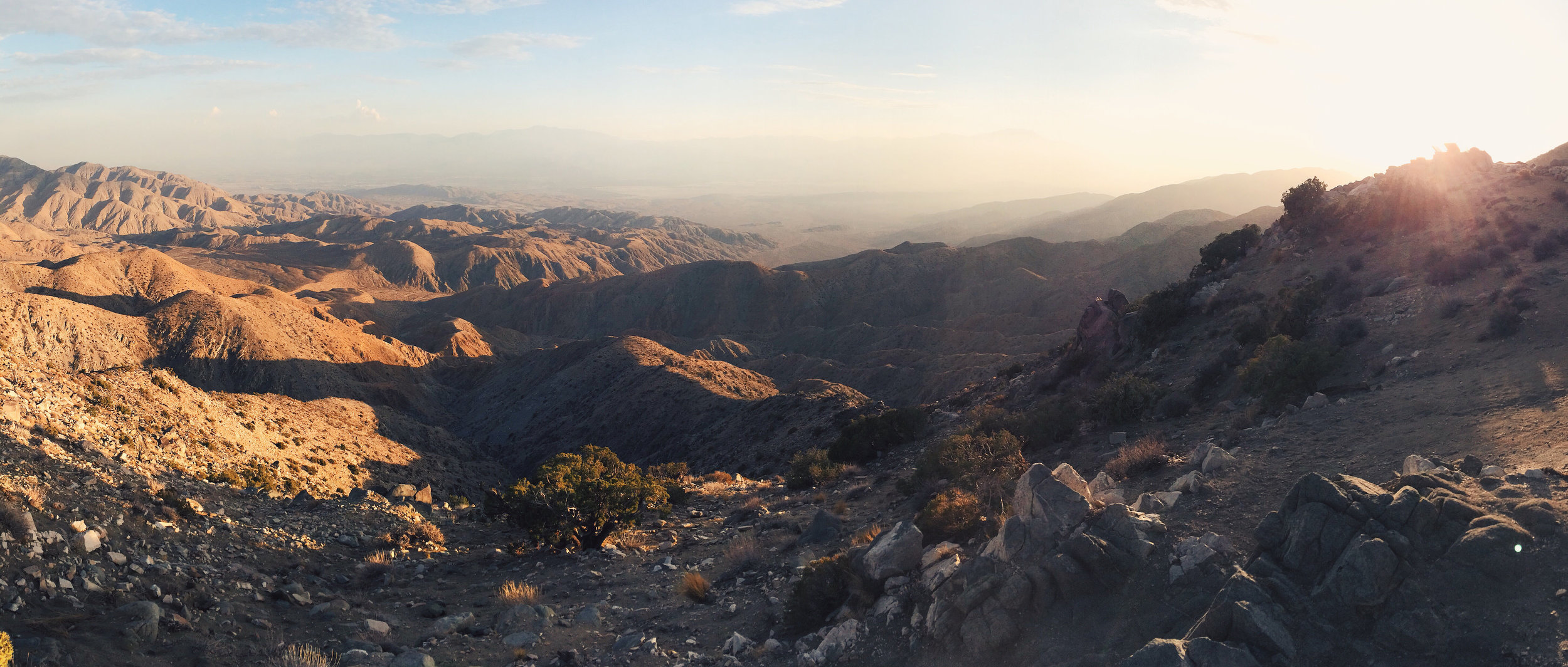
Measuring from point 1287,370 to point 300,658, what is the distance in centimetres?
1923

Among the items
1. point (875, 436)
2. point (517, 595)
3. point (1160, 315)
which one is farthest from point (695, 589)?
point (1160, 315)

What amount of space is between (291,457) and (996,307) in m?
78.8

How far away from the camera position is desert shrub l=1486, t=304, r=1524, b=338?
50.3ft

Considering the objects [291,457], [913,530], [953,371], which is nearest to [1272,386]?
[913,530]

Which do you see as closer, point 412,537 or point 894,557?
point 894,557

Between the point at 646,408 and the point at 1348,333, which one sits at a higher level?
the point at 1348,333

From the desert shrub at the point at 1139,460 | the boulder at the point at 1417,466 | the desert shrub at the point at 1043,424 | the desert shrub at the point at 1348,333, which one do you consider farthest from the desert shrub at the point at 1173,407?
the boulder at the point at 1417,466

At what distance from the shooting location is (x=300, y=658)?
8.49 m

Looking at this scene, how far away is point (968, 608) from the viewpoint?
8484mm

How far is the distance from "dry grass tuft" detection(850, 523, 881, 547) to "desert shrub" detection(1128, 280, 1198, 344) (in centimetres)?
1664

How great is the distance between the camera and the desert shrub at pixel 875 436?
23.8 meters

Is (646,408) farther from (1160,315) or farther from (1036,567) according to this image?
(1036,567)

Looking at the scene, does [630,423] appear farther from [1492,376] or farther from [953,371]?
[1492,376]

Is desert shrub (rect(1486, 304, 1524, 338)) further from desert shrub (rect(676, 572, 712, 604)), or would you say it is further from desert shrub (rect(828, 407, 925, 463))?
desert shrub (rect(676, 572, 712, 604))
